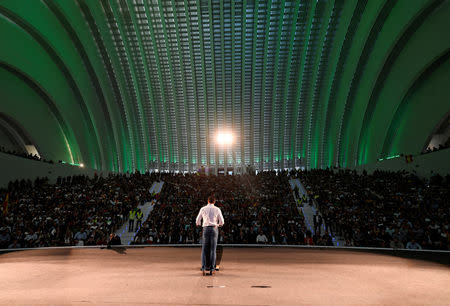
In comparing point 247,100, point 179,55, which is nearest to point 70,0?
point 179,55

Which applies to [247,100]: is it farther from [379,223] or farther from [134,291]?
[134,291]

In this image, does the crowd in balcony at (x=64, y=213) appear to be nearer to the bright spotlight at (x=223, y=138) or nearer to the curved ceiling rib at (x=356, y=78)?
the bright spotlight at (x=223, y=138)

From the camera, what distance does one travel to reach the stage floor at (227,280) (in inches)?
132

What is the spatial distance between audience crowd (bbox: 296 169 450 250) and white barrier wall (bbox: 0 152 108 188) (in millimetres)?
20848

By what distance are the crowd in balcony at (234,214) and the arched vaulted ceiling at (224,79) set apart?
14.9m

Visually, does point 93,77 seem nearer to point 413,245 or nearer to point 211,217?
point 211,217

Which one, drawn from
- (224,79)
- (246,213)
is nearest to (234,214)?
(246,213)

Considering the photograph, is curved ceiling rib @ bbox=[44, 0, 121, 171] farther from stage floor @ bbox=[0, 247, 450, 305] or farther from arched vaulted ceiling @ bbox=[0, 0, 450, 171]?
stage floor @ bbox=[0, 247, 450, 305]

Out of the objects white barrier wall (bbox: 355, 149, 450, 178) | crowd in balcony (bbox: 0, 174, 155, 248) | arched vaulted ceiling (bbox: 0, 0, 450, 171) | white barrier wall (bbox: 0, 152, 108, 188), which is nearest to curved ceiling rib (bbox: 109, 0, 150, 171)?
arched vaulted ceiling (bbox: 0, 0, 450, 171)

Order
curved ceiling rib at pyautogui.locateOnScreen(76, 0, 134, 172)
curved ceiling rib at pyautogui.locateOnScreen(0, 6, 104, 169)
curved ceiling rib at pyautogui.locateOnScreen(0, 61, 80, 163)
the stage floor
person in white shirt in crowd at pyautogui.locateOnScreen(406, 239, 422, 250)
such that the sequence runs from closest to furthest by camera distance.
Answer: the stage floor, person in white shirt in crowd at pyautogui.locateOnScreen(406, 239, 422, 250), curved ceiling rib at pyautogui.locateOnScreen(0, 6, 104, 169), curved ceiling rib at pyautogui.locateOnScreen(0, 61, 80, 163), curved ceiling rib at pyautogui.locateOnScreen(76, 0, 134, 172)

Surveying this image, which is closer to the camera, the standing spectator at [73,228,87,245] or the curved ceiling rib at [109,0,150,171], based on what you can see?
the standing spectator at [73,228,87,245]

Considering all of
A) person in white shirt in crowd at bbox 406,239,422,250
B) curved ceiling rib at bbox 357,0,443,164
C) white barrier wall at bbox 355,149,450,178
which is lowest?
person in white shirt in crowd at bbox 406,239,422,250

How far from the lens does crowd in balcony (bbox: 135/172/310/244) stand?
→ 11039 mm

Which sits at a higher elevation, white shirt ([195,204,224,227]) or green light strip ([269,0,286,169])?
green light strip ([269,0,286,169])
